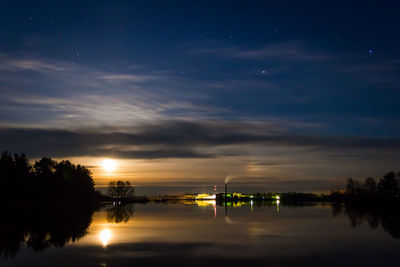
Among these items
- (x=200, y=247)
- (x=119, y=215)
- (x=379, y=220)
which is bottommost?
(x=379, y=220)

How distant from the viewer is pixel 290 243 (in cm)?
3694

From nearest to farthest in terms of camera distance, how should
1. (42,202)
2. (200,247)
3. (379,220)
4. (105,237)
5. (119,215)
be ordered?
(200,247) < (105,237) < (379,220) < (119,215) < (42,202)

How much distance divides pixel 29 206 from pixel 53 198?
17324mm

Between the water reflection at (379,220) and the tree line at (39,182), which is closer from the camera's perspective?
the water reflection at (379,220)

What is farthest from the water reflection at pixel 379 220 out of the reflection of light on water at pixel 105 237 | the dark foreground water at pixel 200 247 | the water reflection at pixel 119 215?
the water reflection at pixel 119 215

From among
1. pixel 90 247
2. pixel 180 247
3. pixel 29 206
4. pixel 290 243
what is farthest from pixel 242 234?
pixel 29 206

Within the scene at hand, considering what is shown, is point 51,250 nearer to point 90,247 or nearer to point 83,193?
point 90,247

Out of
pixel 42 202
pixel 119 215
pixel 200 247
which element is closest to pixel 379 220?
pixel 200 247

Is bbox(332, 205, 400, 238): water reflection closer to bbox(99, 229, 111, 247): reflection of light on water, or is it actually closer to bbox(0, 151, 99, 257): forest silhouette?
bbox(99, 229, 111, 247): reflection of light on water

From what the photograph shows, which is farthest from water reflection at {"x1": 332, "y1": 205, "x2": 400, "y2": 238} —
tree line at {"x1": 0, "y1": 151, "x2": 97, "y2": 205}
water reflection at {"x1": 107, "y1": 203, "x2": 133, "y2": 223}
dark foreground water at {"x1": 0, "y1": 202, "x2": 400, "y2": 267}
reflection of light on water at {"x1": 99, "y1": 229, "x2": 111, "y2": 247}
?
tree line at {"x1": 0, "y1": 151, "x2": 97, "y2": 205}

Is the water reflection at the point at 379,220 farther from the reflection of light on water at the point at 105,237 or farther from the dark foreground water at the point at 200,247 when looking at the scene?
the reflection of light on water at the point at 105,237

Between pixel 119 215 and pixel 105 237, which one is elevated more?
pixel 105 237

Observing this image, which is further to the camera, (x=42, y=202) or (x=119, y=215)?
(x=42, y=202)

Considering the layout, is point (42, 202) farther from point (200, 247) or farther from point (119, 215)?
Result: point (200, 247)
